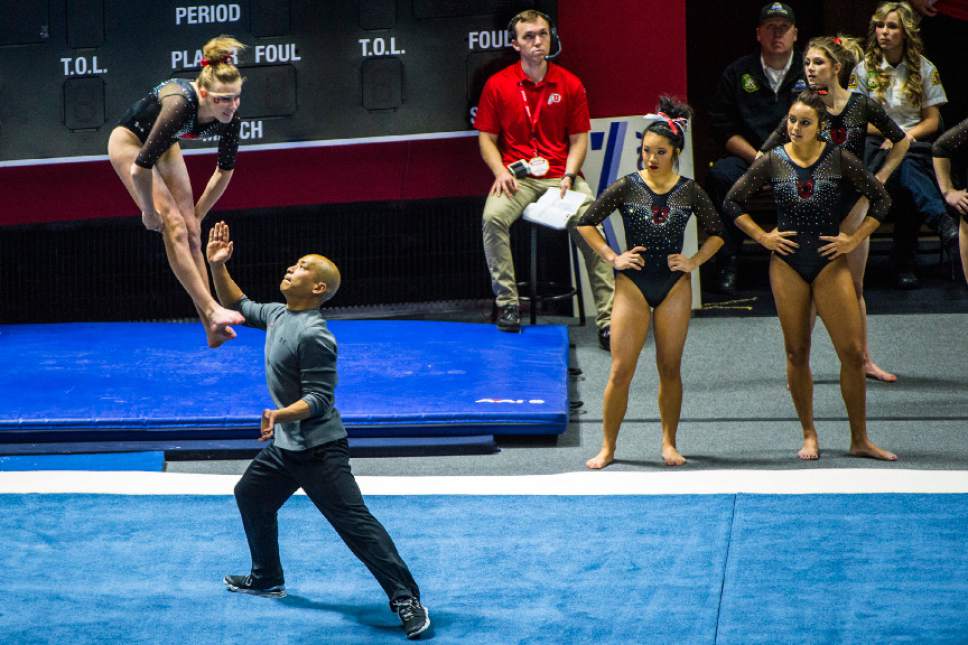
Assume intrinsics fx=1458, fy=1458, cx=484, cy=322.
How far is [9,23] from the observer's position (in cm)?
789

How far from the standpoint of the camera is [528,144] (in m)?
8.38

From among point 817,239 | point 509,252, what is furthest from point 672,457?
point 509,252

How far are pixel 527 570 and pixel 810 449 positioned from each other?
187cm

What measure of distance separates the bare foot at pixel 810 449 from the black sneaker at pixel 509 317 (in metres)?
2.20

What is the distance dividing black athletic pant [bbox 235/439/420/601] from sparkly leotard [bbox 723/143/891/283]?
8.32 feet

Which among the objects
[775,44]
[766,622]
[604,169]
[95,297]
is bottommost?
[766,622]

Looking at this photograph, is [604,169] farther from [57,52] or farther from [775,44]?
[57,52]

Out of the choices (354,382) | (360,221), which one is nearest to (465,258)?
(360,221)

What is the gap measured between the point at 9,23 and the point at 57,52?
1.24 ft

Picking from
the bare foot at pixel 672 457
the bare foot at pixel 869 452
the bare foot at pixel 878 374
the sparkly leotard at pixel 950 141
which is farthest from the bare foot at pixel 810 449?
the sparkly leotard at pixel 950 141

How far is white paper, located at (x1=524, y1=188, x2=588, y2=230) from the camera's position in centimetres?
787

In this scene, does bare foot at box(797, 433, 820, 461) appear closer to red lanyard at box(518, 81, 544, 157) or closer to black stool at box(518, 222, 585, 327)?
black stool at box(518, 222, 585, 327)

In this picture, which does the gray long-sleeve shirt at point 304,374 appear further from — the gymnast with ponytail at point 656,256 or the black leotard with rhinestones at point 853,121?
the black leotard with rhinestones at point 853,121

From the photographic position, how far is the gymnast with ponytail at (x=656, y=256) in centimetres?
625
